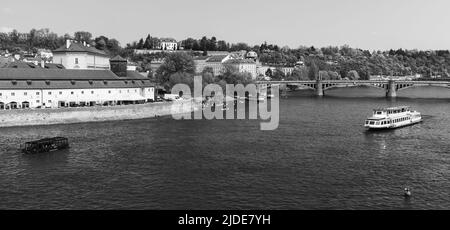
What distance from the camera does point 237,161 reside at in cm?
2852

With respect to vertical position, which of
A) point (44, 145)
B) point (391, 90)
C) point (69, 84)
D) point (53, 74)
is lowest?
point (44, 145)

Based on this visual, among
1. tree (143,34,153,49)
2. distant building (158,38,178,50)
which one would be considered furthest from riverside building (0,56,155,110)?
distant building (158,38,178,50)

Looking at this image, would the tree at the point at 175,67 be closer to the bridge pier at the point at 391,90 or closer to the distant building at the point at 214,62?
the bridge pier at the point at 391,90

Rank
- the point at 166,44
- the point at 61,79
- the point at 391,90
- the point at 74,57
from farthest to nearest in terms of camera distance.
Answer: the point at 166,44, the point at 391,90, the point at 74,57, the point at 61,79

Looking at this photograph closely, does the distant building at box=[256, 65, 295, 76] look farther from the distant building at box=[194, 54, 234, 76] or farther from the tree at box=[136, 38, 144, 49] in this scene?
the tree at box=[136, 38, 144, 49]

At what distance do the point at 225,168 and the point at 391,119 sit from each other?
23.8 metres

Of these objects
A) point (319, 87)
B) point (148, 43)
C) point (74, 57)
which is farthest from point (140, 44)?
point (74, 57)

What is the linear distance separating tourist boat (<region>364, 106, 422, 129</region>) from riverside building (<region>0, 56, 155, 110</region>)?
23.1m

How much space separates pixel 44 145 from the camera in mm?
30969

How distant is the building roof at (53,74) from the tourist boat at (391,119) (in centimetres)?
2593

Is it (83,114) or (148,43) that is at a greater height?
(148,43)

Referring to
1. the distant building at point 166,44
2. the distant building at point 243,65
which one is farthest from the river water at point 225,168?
the distant building at point 166,44

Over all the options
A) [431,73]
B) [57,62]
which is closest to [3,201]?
[57,62]

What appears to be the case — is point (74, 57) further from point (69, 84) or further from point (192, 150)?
point (192, 150)
